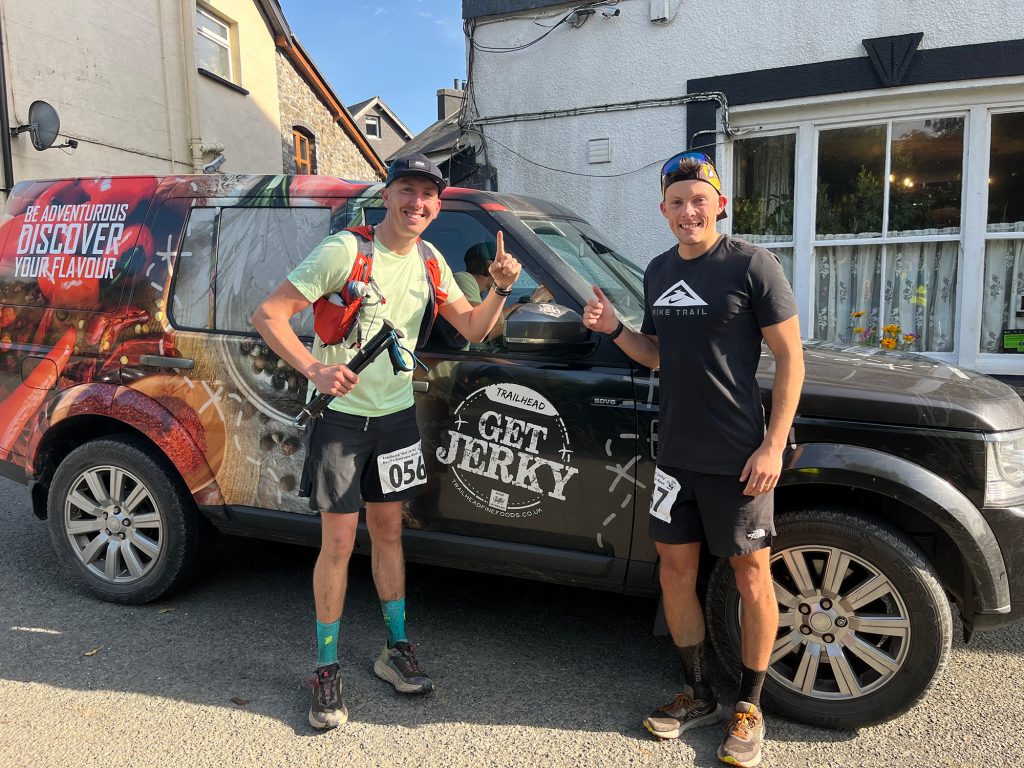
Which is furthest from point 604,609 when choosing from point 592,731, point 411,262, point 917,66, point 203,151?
point 203,151

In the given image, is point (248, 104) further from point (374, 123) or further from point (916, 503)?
point (374, 123)

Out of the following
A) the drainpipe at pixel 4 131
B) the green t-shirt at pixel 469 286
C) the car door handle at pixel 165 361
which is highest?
the drainpipe at pixel 4 131

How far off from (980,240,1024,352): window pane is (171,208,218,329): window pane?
19.3ft

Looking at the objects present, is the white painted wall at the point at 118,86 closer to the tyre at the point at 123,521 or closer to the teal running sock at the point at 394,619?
the tyre at the point at 123,521

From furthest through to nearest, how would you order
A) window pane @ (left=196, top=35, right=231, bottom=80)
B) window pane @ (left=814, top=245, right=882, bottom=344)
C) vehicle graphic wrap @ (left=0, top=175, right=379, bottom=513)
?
window pane @ (left=196, top=35, right=231, bottom=80)
window pane @ (left=814, top=245, right=882, bottom=344)
vehicle graphic wrap @ (left=0, top=175, right=379, bottom=513)

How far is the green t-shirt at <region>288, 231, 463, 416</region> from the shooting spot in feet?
8.41

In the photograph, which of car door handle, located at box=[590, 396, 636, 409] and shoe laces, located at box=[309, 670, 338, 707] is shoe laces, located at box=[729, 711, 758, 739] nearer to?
car door handle, located at box=[590, 396, 636, 409]

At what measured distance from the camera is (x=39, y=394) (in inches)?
144

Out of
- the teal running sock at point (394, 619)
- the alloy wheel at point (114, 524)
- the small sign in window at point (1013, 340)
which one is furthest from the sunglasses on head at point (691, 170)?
the small sign in window at point (1013, 340)

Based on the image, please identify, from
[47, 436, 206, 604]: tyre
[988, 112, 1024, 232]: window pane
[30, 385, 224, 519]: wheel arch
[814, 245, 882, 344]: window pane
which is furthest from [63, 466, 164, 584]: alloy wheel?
[988, 112, 1024, 232]: window pane

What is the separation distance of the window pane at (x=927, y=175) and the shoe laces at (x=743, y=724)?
5.20m

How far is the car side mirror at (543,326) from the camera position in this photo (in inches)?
105

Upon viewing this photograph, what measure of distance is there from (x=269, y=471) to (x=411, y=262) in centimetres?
118

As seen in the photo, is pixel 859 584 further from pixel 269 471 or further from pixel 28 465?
pixel 28 465
